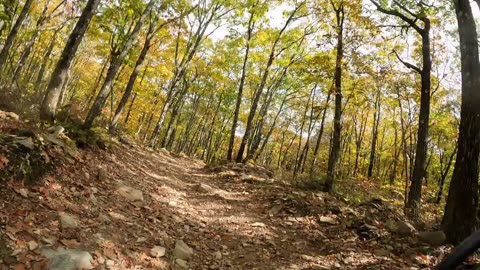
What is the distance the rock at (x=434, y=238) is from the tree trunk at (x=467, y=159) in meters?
0.11

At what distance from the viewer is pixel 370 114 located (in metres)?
32.6

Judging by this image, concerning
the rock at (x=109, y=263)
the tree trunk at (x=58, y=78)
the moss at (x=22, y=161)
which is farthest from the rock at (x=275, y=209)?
the tree trunk at (x=58, y=78)

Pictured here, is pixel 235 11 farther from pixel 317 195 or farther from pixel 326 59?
pixel 317 195

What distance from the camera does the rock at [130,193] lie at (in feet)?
21.6

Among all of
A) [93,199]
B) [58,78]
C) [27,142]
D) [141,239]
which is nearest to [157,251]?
[141,239]

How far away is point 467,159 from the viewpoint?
590cm

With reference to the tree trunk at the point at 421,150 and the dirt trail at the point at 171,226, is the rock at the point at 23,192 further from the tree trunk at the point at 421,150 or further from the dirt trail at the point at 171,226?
the tree trunk at the point at 421,150

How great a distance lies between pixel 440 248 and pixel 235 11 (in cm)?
1666

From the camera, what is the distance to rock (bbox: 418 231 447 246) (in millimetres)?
5883

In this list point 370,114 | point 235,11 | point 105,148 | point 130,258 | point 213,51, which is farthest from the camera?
point 370,114

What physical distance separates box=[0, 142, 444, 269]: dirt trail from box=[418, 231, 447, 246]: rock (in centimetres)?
41

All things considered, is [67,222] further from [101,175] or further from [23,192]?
[101,175]

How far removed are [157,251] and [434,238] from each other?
4.94m

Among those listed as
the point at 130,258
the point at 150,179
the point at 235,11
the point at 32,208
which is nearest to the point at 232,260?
the point at 130,258
